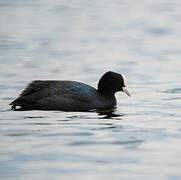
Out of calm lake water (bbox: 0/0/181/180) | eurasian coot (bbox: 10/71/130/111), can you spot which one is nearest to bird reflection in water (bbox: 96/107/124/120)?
calm lake water (bbox: 0/0/181/180)

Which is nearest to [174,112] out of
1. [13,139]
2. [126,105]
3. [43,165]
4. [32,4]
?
[126,105]

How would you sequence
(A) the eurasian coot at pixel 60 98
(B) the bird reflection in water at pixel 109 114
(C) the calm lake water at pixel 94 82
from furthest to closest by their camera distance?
(A) the eurasian coot at pixel 60 98
(B) the bird reflection in water at pixel 109 114
(C) the calm lake water at pixel 94 82

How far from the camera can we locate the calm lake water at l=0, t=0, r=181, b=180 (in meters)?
12.5

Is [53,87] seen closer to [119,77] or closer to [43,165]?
[119,77]

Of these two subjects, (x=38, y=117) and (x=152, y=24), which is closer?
(x=38, y=117)

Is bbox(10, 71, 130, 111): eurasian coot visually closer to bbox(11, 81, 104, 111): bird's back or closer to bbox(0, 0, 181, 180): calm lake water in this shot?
bbox(11, 81, 104, 111): bird's back

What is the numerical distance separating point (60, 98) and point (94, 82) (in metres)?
3.13

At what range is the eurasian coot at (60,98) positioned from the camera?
56.7ft

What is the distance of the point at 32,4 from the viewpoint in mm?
34875

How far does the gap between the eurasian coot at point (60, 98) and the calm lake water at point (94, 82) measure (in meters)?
0.28

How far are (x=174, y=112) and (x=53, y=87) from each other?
2.11 m

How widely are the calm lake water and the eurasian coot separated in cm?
28

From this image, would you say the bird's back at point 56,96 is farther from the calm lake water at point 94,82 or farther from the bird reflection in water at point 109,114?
the calm lake water at point 94,82

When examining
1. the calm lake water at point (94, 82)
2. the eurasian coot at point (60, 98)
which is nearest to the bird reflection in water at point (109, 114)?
the calm lake water at point (94, 82)
